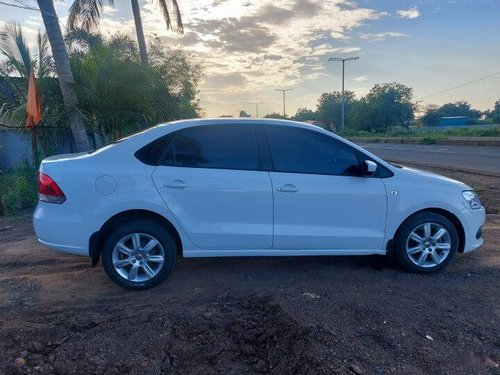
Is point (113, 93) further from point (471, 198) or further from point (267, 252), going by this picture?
point (471, 198)

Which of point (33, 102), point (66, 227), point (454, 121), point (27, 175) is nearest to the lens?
point (66, 227)

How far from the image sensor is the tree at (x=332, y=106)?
76125mm

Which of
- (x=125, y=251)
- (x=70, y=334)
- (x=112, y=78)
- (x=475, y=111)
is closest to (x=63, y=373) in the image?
(x=70, y=334)

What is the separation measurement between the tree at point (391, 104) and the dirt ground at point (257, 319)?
189ft

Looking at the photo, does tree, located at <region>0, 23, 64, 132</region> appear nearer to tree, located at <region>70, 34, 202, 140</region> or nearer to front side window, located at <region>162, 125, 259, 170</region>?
tree, located at <region>70, 34, 202, 140</region>

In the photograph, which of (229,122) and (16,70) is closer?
Answer: (229,122)

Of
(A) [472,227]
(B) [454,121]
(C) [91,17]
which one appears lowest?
(A) [472,227]

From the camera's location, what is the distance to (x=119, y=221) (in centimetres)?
377

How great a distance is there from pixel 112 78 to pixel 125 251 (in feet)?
25.1

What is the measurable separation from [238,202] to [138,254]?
1.10 metres

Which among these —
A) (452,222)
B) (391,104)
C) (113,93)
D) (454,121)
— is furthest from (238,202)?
(454,121)

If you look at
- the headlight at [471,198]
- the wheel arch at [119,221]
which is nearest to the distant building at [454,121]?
the headlight at [471,198]

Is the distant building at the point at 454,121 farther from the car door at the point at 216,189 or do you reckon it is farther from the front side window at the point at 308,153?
the car door at the point at 216,189

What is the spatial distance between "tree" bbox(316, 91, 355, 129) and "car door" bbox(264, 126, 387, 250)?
7233cm
